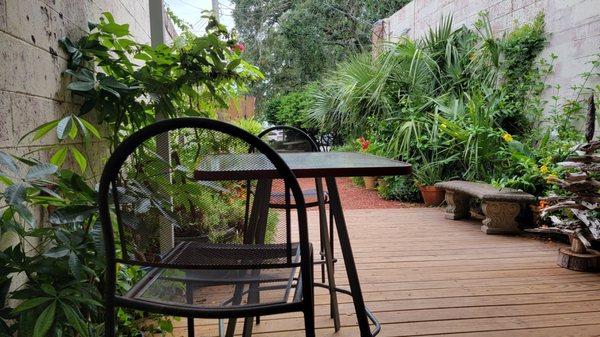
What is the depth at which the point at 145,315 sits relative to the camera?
1826mm

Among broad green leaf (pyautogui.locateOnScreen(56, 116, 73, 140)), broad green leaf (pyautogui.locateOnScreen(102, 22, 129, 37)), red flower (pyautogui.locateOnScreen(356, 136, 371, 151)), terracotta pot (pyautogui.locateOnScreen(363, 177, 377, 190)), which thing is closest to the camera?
broad green leaf (pyautogui.locateOnScreen(56, 116, 73, 140))

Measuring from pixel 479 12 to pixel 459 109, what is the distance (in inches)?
49.3

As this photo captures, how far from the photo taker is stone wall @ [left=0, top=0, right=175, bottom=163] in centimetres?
119

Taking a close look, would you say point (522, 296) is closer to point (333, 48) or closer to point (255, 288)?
point (255, 288)

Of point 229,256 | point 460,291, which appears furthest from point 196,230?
point 460,291

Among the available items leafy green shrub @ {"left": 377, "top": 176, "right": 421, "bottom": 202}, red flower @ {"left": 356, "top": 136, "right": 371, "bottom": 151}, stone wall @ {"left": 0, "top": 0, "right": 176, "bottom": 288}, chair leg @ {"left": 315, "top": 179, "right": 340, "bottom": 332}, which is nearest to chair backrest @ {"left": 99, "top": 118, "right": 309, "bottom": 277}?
stone wall @ {"left": 0, "top": 0, "right": 176, "bottom": 288}

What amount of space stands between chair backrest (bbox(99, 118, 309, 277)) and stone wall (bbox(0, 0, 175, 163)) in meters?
0.42

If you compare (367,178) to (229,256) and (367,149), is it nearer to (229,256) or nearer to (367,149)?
(367,149)

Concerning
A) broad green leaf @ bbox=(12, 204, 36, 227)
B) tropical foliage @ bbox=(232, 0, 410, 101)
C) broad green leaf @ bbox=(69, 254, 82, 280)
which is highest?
tropical foliage @ bbox=(232, 0, 410, 101)

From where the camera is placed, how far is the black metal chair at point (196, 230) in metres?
0.93

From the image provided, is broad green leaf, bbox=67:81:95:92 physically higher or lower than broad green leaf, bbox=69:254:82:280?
higher

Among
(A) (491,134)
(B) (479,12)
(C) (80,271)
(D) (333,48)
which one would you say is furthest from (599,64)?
(D) (333,48)

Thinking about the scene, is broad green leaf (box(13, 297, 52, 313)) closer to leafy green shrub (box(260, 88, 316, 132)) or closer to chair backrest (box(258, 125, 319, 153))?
chair backrest (box(258, 125, 319, 153))

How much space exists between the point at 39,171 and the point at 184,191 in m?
0.35
